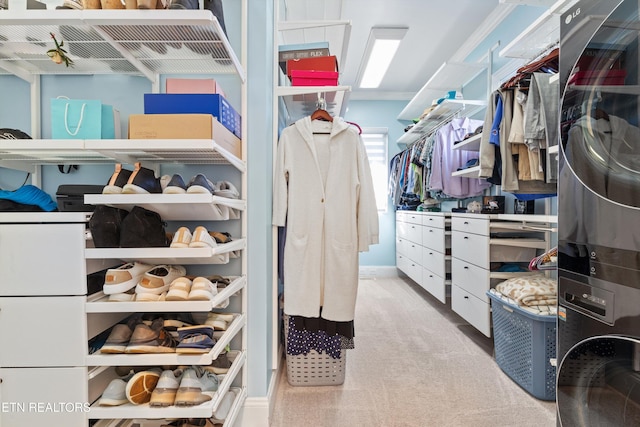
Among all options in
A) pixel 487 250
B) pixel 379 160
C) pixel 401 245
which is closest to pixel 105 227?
pixel 487 250

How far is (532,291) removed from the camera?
5.63 feet

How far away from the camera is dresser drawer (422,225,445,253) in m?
2.87

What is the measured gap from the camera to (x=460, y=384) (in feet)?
5.86

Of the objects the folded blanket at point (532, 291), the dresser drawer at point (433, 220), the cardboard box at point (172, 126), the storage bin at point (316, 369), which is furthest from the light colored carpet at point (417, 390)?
the cardboard box at point (172, 126)

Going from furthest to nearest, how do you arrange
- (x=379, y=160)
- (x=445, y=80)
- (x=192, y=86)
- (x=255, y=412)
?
(x=379, y=160)
(x=445, y=80)
(x=255, y=412)
(x=192, y=86)

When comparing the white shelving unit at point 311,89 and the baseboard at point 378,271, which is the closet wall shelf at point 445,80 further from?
the baseboard at point 378,271

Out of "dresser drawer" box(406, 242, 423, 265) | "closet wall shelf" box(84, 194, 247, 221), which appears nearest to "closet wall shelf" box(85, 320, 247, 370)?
"closet wall shelf" box(84, 194, 247, 221)

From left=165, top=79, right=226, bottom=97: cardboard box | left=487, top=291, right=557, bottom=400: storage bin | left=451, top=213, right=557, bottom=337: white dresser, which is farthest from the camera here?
left=451, top=213, right=557, bottom=337: white dresser

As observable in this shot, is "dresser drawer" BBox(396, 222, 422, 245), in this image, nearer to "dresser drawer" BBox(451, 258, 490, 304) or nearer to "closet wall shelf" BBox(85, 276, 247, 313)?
"dresser drawer" BBox(451, 258, 490, 304)

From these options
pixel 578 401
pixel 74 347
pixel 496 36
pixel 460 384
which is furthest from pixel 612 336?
pixel 496 36

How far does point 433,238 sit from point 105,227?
2709 millimetres

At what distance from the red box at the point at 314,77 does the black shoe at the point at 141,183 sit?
1.03 metres

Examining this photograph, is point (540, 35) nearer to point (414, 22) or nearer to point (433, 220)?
point (414, 22)

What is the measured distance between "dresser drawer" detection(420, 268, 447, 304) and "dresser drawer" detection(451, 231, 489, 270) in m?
0.37
